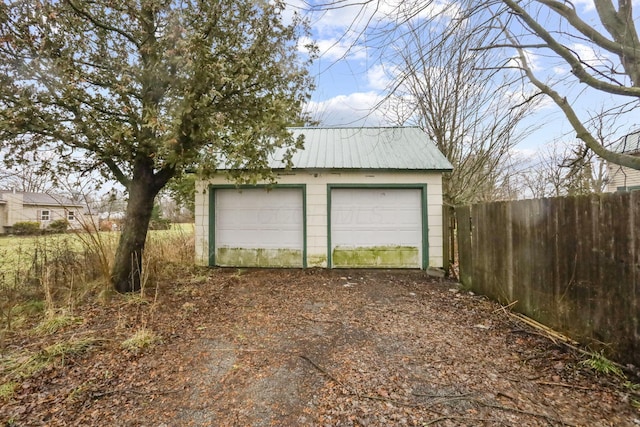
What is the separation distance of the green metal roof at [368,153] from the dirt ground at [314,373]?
11.6 feet

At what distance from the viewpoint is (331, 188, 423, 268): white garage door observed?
7.18 meters

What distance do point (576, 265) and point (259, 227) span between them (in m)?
5.99

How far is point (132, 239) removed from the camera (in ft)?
16.9

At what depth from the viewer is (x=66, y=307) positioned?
172 inches

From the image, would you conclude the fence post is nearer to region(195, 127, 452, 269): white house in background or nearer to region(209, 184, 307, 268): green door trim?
region(195, 127, 452, 269): white house in background

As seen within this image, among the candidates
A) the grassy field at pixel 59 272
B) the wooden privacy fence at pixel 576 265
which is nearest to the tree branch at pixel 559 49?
the wooden privacy fence at pixel 576 265

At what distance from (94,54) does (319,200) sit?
4.88 meters

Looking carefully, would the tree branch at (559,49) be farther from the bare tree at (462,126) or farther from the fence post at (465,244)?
the bare tree at (462,126)

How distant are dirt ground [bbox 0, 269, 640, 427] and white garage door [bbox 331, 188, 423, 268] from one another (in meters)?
2.48

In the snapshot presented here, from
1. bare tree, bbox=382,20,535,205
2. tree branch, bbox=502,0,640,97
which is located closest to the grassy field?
tree branch, bbox=502,0,640,97

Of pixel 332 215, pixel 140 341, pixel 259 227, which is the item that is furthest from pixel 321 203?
pixel 140 341

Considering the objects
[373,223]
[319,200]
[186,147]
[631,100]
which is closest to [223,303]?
[186,147]

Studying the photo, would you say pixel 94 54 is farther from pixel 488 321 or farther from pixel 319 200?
pixel 488 321

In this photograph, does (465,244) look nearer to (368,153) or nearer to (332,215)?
(332,215)
